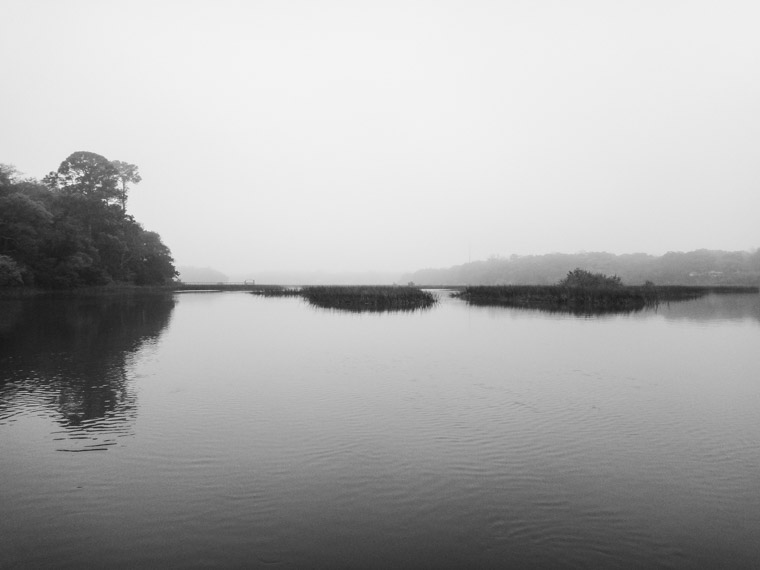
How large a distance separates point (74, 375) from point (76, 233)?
2243 inches

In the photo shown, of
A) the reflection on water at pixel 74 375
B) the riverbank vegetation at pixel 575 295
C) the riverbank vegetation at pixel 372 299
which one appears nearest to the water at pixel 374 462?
the reflection on water at pixel 74 375

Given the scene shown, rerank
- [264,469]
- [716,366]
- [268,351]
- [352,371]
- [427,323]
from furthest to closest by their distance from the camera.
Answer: [427,323], [268,351], [716,366], [352,371], [264,469]

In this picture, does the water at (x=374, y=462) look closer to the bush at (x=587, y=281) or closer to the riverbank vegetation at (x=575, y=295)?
the riverbank vegetation at (x=575, y=295)

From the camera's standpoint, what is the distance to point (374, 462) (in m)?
8.33

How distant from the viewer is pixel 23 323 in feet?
94.5

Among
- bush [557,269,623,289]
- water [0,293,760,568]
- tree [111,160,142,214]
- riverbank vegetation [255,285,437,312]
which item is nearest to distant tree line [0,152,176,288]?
tree [111,160,142,214]

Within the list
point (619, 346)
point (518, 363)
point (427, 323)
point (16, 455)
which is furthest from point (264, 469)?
point (427, 323)

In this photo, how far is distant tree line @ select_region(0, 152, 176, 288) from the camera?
55.1 m

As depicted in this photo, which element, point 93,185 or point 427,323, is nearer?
point 427,323

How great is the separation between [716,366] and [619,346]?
498 centimetres

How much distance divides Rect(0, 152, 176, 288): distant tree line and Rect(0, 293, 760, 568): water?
150 feet

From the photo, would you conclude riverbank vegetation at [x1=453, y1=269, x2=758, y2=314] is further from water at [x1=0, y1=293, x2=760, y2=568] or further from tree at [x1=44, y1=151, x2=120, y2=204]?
tree at [x1=44, y1=151, x2=120, y2=204]

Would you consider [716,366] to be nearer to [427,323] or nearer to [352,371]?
[352,371]

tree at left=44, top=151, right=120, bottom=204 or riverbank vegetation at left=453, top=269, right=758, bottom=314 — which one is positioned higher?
tree at left=44, top=151, right=120, bottom=204
